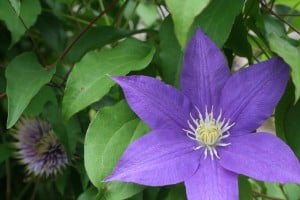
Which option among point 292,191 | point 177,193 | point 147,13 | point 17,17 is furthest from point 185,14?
point 147,13

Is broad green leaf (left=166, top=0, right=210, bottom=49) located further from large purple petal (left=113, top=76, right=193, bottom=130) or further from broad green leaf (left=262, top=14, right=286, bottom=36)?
broad green leaf (left=262, top=14, right=286, bottom=36)

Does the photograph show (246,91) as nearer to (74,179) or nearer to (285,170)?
(285,170)

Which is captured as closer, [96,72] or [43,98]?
[96,72]

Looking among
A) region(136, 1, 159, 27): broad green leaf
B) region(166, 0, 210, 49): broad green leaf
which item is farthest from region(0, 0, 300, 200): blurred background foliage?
region(136, 1, 159, 27): broad green leaf

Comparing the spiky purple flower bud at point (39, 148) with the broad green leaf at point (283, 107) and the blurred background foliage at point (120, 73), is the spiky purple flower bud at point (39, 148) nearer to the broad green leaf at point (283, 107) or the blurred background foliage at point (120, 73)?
the blurred background foliage at point (120, 73)

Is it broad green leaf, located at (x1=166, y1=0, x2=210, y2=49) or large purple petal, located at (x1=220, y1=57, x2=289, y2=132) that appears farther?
large purple petal, located at (x1=220, y1=57, x2=289, y2=132)

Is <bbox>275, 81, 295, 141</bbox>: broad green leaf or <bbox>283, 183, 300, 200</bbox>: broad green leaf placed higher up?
<bbox>275, 81, 295, 141</bbox>: broad green leaf

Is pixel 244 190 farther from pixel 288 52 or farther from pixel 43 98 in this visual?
pixel 43 98
